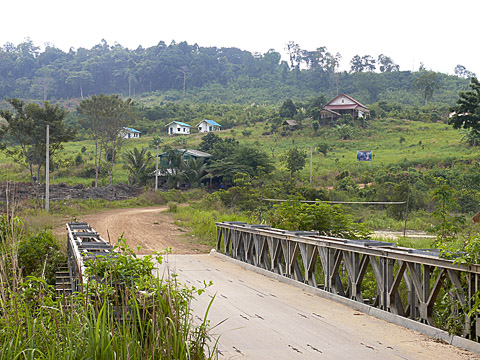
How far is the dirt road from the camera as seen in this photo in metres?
20.3

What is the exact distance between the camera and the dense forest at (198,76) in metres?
129

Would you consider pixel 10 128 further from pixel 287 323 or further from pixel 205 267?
pixel 287 323

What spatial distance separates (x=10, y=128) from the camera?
3869 cm

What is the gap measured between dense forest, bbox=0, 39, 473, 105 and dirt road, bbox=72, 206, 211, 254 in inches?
3696

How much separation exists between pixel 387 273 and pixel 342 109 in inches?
2775

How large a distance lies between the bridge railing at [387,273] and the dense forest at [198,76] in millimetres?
108622

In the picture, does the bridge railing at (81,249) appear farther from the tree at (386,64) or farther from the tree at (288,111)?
the tree at (386,64)

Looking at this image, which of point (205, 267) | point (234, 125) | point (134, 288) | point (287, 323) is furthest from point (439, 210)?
point (234, 125)

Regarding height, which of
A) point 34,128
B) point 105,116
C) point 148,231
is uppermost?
point 105,116

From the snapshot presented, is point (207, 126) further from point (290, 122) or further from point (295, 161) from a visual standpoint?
point (295, 161)

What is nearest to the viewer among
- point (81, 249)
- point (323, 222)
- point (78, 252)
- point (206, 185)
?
point (78, 252)

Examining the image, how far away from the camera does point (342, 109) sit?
76.6 meters

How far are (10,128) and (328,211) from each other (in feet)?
103

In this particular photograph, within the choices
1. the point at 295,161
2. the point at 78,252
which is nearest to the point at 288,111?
the point at 295,161
